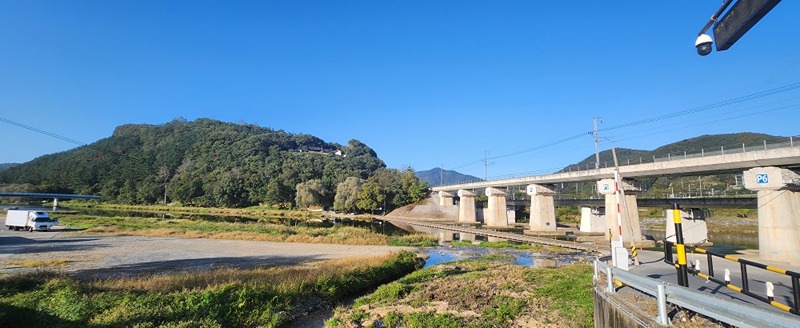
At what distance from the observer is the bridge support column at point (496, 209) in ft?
243

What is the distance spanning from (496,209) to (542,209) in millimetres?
14987

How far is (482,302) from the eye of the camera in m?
14.5

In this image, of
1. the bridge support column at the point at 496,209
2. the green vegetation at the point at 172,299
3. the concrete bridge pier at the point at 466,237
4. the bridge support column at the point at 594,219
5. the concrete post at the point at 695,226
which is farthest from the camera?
the bridge support column at the point at 496,209

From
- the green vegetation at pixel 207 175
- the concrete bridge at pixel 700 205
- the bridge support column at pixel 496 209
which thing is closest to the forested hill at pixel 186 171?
the green vegetation at pixel 207 175

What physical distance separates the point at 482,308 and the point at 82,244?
3701 centimetres

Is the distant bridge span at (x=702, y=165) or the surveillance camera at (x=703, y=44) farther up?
the distant bridge span at (x=702, y=165)

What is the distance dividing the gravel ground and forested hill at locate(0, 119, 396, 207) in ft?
272

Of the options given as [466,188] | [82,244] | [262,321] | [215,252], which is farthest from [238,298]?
[466,188]

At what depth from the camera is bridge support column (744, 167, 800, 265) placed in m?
23.0

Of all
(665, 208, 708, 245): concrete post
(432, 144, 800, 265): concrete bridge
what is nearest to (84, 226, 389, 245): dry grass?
(432, 144, 800, 265): concrete bridge

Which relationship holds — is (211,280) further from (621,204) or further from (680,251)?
(621,204)

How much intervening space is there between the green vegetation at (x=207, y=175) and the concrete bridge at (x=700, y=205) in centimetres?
5084

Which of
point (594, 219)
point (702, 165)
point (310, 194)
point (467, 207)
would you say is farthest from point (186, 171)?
point (702, 165)

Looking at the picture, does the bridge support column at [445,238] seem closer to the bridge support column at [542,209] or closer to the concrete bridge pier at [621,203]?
the bridge support column at [542,209]
